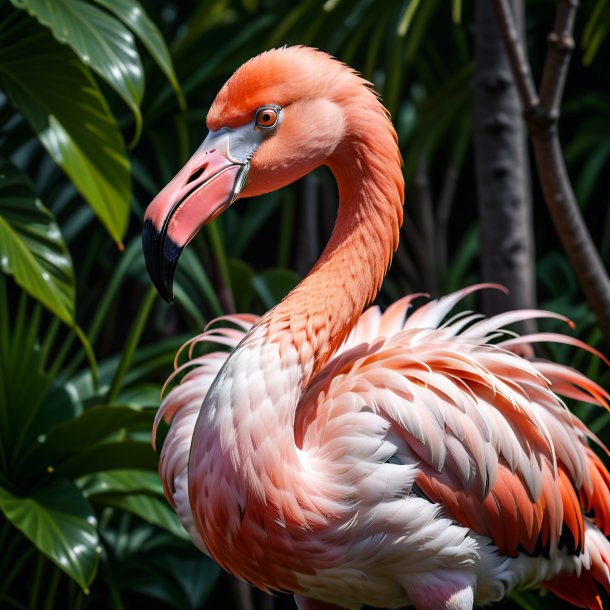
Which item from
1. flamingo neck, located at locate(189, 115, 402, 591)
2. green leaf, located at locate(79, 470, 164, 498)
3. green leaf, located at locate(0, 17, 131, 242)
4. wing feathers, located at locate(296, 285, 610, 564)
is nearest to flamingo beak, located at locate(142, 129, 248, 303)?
flamingo neck, located at locate(189, 115, 402, 591)

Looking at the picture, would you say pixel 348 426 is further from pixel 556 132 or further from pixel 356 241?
pixel 556 132

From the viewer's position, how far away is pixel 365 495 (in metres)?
1.56

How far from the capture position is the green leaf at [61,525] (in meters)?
2.10

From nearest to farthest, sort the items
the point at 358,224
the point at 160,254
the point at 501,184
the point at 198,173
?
the point at 160,254
the point at 198,173
the point at 358,224
the point at 501,184

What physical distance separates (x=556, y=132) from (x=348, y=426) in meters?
1.09

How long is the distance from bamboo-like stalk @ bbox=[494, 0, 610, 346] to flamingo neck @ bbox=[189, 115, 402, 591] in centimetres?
67

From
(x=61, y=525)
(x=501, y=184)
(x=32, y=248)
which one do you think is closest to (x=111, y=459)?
(x=61, y=525)

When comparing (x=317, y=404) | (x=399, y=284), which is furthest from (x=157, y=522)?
(x=399, y=284)

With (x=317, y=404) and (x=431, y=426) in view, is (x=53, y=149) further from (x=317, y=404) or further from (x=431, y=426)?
(x=431, y=426)

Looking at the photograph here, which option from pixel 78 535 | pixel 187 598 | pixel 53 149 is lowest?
pixel 187 598

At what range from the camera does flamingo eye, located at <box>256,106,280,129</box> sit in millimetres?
1647

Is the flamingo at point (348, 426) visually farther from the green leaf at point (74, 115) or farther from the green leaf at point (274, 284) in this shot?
the green leaf at point (274, 284)

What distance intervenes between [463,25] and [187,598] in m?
2.38

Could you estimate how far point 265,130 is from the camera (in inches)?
65.5
